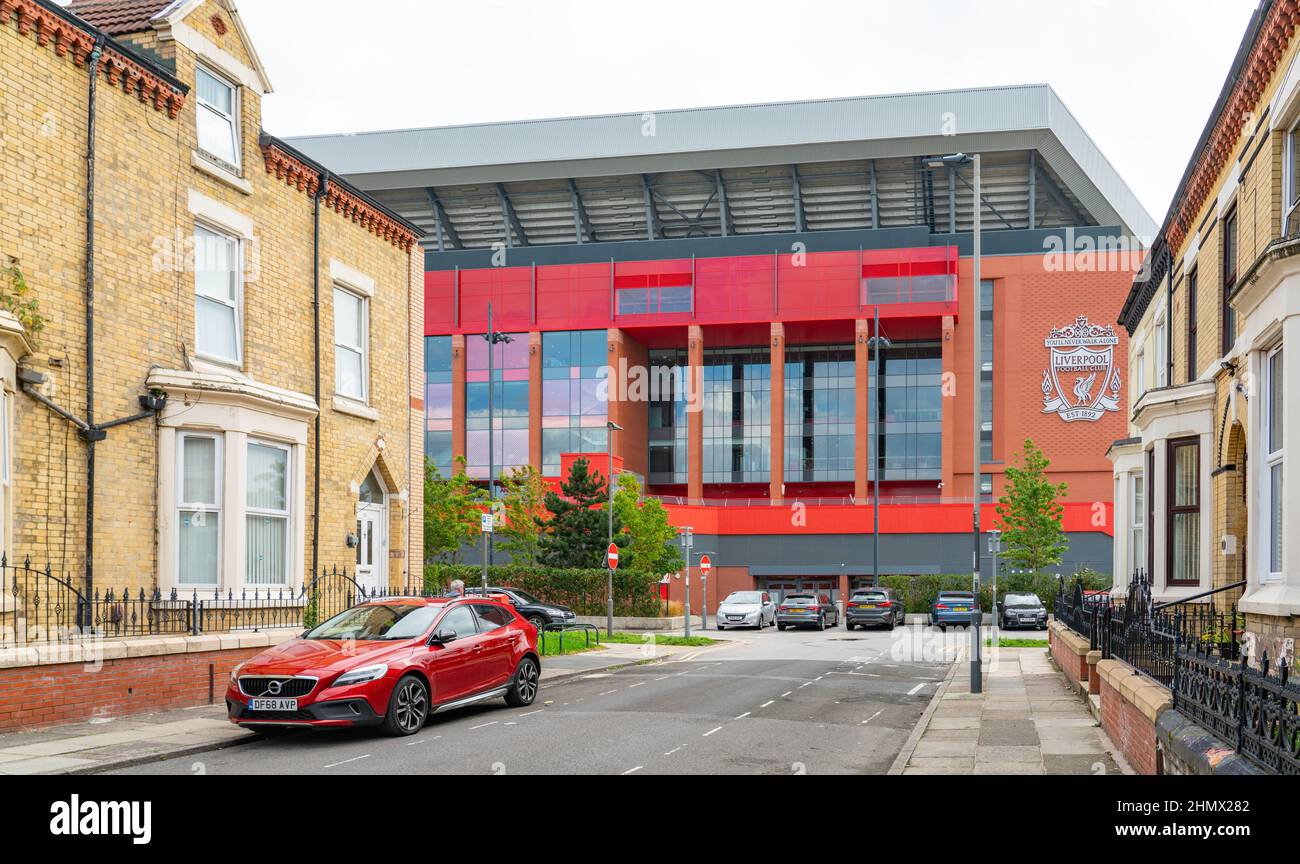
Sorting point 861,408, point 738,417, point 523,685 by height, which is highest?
point 861,408

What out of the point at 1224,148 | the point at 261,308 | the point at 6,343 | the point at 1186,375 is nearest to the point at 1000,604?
the point at 1186,375

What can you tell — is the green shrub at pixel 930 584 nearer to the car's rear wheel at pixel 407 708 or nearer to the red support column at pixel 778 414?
the red support column at pixel 778 414

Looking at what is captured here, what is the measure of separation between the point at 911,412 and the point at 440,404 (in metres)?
27.7

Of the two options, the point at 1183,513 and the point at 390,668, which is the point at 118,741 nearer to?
the point at 390,668

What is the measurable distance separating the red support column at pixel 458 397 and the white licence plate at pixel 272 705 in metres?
58.3

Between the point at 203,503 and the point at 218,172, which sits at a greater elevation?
the point at 218,172

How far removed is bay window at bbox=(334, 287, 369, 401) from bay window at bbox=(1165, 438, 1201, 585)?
541 inches

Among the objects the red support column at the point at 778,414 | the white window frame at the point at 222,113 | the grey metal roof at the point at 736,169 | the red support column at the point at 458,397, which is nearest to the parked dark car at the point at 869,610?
the red support column at the point at 778,414

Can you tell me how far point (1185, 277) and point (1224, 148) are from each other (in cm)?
429

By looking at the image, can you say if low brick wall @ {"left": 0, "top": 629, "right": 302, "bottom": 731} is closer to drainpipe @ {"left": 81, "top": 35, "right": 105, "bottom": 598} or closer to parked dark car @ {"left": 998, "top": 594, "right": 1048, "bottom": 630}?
drainpipe @ {"left": 81, "top": 35, "right": 105, "bottom": 598}

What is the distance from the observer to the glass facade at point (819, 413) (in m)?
71.4

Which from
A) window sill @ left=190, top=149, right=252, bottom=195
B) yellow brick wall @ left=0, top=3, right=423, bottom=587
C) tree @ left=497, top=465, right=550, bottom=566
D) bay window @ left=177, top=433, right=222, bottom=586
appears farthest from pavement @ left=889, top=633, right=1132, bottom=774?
tree @ left=497, top=465, right=550, bottom=566

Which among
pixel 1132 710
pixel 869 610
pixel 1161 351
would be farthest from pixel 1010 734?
pixel 869 610

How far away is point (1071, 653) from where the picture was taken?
19141 millimetres
